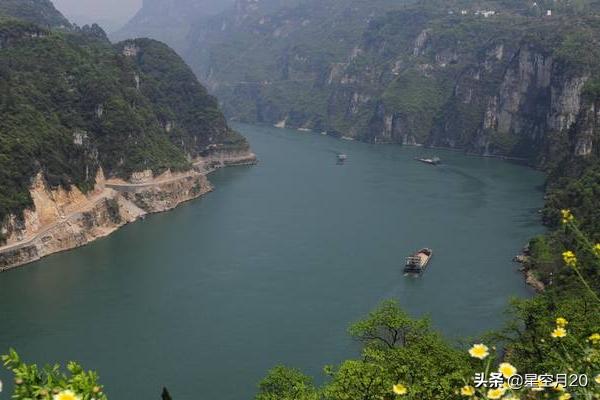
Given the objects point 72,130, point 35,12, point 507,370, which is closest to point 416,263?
point 72,130

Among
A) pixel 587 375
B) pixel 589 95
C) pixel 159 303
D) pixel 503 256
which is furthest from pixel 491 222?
pixel 587 375

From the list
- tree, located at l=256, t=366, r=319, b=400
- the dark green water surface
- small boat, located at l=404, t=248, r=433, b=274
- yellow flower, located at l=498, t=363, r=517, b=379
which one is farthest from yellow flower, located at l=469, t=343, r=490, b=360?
small boat, located at l=404, t=248, r=433, b=274

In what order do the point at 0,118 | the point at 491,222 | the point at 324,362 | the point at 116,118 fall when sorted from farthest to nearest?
1. the point at 116,118
2. the point at 491,222
3. the point at 0,118
4. the point at 324,362

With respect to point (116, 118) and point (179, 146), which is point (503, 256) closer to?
point (116, 118)

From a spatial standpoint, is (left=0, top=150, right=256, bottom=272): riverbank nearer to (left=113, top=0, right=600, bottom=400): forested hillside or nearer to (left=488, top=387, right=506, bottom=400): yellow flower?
(left=113, top=0, right=600, bottom=400): forested hillside

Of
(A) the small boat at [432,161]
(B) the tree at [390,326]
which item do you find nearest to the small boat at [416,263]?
(B) the tree at [390,326]

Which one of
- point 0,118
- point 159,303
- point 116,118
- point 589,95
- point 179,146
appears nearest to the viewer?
point 159,303
